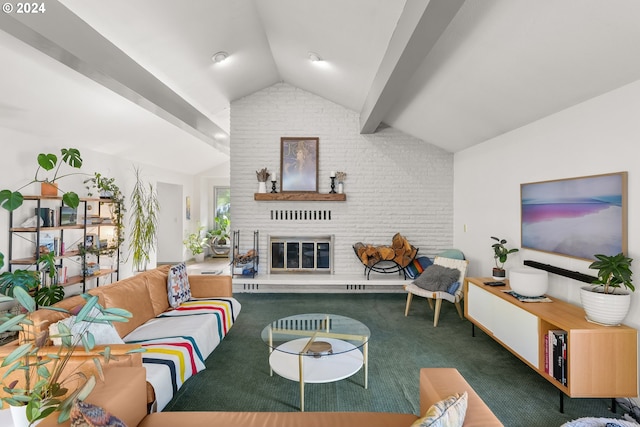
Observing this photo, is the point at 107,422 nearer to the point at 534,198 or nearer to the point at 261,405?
the point at 261,405

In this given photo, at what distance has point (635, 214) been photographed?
2.18m

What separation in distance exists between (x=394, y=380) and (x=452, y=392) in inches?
49.3

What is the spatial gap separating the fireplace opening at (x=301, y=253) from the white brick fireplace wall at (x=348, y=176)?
0.12 metres

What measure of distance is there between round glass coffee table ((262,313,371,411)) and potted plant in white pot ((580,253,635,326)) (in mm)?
1534

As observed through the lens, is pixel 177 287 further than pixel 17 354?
Yes

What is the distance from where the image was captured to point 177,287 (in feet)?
10.7

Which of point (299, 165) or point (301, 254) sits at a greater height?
point (299, 165)

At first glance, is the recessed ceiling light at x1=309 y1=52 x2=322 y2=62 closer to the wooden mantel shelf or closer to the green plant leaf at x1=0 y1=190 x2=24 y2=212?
the wooden mantel shelf

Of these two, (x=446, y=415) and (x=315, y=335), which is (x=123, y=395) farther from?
(x=315, y=335)

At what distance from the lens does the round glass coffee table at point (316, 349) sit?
7.47 feet

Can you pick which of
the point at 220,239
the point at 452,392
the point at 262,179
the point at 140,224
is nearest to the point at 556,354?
the point at 452,392

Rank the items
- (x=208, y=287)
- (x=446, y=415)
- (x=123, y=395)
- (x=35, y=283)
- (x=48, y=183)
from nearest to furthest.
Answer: (x=446, y=415)
(x=123, y=395)
(x=35, y=283)
(x=208, y=287)
(x=48, y=183)

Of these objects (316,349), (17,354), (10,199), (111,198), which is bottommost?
(316,349)

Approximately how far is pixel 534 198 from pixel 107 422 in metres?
3.51
